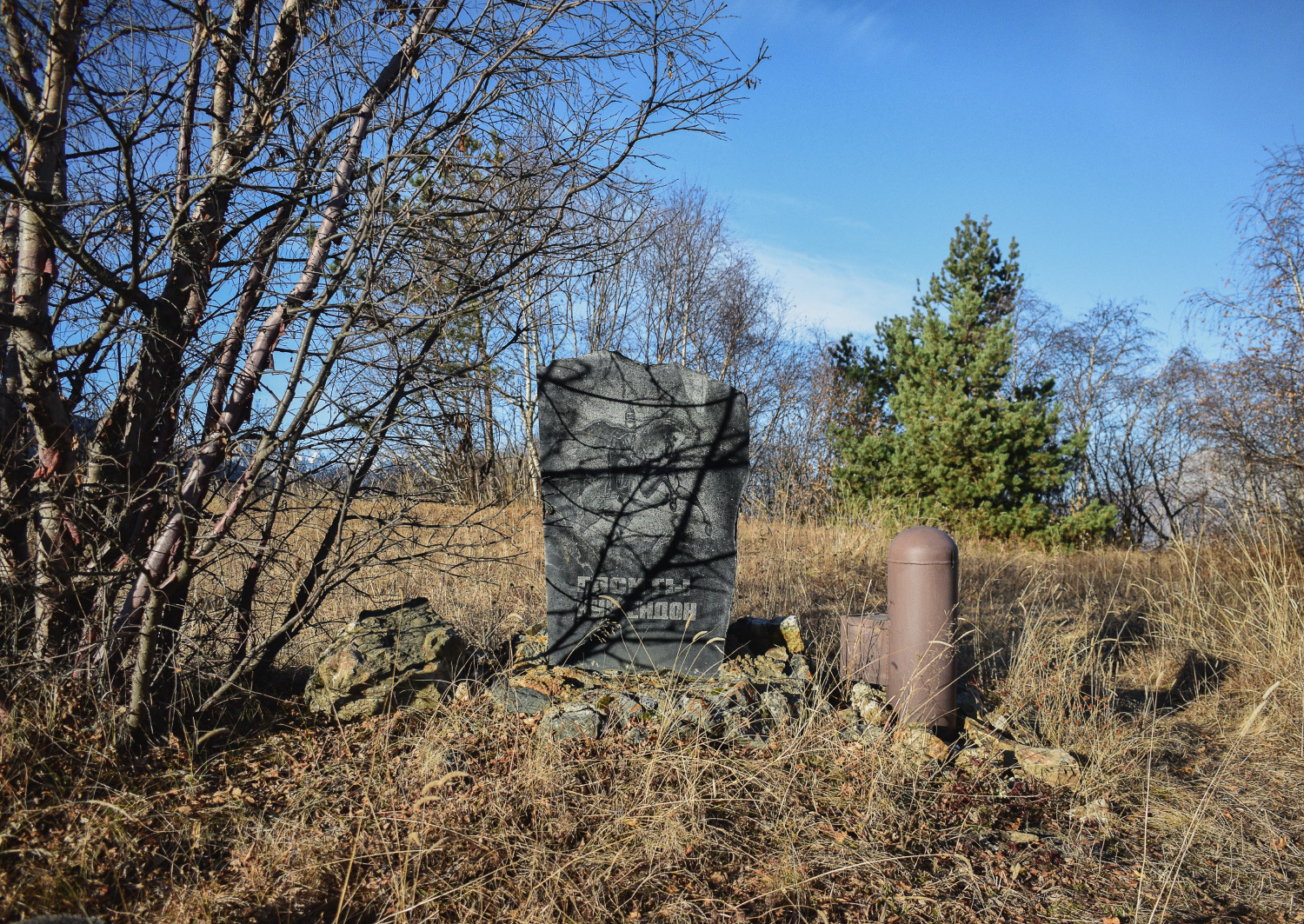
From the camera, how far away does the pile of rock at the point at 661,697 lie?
319cm

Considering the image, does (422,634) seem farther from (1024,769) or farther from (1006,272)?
(1006,272)

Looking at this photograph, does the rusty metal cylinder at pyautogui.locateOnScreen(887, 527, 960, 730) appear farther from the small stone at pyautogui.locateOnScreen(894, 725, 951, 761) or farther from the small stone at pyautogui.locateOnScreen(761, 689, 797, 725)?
the small stone at pyautogui.locateOnScreen(761, 689, 797, 725)

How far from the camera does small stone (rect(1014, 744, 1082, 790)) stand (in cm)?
335

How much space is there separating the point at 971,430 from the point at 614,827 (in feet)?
34.3

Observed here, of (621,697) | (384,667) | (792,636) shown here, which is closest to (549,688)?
(621,697)

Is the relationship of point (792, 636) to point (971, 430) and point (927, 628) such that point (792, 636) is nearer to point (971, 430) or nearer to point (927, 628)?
point (927, 628)

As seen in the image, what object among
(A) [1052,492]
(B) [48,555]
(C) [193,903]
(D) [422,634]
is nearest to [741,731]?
(D) [422,634]

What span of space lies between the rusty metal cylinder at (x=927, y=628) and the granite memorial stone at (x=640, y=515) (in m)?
0.93

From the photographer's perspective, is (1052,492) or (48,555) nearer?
(48,555)

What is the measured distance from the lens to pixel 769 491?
44.2 ft

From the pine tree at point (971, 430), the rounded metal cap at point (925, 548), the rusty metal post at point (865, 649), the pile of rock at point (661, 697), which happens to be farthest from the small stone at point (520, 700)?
the pine tree at point (971, 430)

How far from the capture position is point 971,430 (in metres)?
11.4

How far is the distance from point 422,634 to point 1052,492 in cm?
1352

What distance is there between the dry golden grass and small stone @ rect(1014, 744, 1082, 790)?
0.09 m
